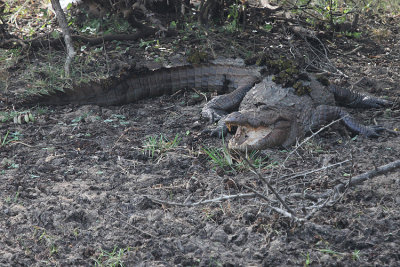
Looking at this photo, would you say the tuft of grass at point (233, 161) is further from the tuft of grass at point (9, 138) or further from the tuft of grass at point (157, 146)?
the tuft of grass at point (9, 138)

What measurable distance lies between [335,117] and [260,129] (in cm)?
99

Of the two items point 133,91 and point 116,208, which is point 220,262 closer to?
point 116,208

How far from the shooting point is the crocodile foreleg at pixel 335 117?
4859 mm

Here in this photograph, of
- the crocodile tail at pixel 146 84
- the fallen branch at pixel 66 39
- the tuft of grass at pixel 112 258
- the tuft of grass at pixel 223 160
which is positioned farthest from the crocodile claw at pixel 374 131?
the fallen branch at pixel 66 39

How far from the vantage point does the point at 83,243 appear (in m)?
3.29

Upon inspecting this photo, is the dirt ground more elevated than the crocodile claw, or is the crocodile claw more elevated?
the dirt ground

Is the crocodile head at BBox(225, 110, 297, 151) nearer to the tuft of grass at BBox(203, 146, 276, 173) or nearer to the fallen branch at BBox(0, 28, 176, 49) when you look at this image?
the tuft of grass at BBox(203, 146, 276, 173)

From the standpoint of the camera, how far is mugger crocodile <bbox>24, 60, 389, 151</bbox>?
15.4 ft

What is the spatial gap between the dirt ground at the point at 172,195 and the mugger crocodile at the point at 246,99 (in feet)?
0.52

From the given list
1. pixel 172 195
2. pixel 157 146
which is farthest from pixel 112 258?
pixel 157 146

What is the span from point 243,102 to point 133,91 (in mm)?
1403

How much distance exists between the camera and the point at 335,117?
5168 mm

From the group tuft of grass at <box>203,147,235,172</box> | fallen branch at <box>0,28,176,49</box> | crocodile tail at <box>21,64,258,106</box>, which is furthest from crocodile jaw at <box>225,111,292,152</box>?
fallen branch at <box>0,28,176,49</box>

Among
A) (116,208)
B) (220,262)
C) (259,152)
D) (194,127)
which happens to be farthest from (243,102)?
(220,262)
